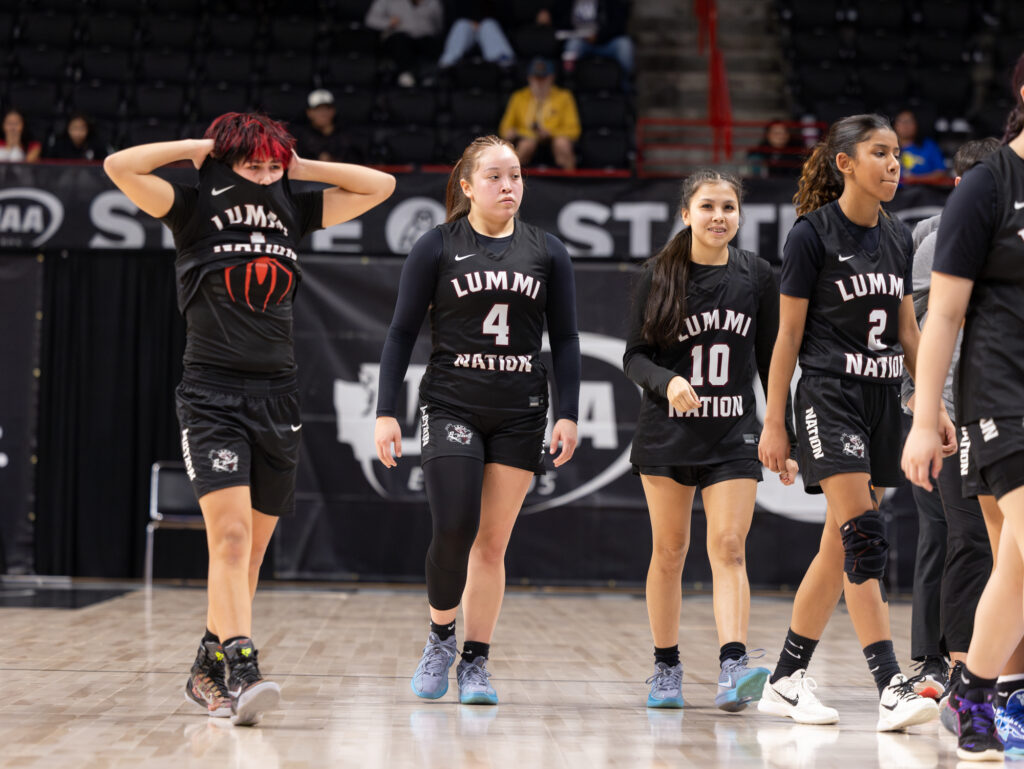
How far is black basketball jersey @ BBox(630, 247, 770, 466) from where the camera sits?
13.1ft

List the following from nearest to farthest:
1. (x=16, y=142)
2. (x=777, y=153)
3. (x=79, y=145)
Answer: (x=16, y=142), (x=79, y=145), (x=777, y=153)

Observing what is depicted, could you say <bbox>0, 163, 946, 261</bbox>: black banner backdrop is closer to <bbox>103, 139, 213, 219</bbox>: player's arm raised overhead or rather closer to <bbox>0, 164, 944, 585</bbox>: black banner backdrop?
<bbox>0, 164, 944, 585</bbox>: black banner backdrop

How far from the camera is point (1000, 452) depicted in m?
2.84

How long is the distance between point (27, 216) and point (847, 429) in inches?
256

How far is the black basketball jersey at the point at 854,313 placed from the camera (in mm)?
3719

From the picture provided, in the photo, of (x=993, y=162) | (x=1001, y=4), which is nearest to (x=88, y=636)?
(x=993, y=162)

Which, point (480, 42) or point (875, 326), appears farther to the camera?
point (480, 42)

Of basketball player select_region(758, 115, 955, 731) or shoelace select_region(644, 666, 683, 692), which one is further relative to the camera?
shoelace select_region(644, 666, 683, 692)

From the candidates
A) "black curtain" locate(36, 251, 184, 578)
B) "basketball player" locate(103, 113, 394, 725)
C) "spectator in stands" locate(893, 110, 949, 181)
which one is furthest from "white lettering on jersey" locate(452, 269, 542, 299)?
"spectator in stands" locate(893, 110, 949, 181)

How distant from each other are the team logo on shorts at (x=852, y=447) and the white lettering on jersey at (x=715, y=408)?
0.48m

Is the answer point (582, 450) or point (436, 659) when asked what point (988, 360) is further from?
point (582, 450)

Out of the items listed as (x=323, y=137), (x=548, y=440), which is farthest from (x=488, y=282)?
(x=323, y=137)

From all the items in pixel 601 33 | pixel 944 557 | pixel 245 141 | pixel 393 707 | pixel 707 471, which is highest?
pixel 601 33

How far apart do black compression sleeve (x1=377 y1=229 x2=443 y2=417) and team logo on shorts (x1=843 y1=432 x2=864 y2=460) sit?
139cm
